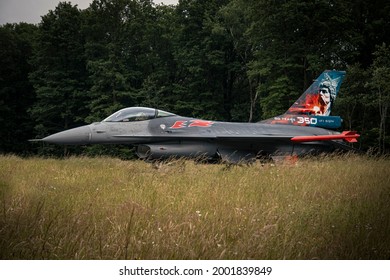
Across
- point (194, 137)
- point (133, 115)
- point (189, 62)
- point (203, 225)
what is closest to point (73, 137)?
point (133, 115)

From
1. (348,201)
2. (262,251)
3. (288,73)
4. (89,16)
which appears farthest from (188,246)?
(288,73)

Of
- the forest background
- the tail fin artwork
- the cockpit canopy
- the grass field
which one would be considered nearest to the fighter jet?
the cockpit canopy

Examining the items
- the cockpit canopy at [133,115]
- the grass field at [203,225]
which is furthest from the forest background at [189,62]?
the grass field at [203,225]

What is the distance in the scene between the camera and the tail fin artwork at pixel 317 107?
1173 centimetres

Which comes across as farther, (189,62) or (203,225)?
(189,62)

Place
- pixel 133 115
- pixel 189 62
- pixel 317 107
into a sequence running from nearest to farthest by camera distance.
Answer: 1. pixel 133 115
2. pixel 317 107
3. pixel 189 62

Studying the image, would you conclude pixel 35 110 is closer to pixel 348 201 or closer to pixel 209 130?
pixel 209 130

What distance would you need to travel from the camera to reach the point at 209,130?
10.1 metres

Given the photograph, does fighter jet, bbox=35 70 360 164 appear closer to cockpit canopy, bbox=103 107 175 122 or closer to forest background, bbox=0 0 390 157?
cockpit canopy, bbox=103 107 175 122

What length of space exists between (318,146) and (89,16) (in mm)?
9813

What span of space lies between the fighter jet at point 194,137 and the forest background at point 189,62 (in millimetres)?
1927

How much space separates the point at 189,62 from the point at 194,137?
23.2m

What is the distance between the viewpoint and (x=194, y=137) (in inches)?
389

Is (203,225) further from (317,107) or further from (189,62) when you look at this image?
(189,62)
